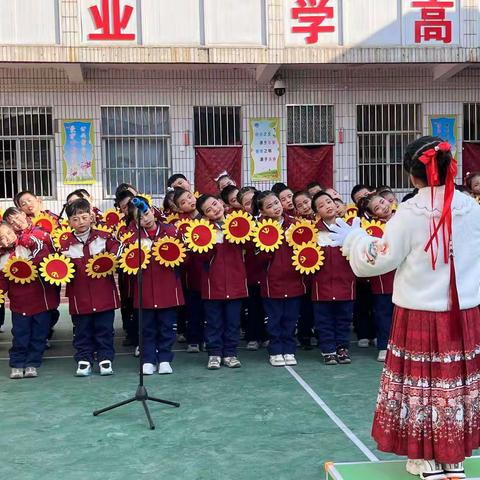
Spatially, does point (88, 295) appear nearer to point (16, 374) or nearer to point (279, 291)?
point (16, 374)

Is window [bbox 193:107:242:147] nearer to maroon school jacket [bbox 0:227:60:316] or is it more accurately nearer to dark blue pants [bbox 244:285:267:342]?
dark blue pants [bbox 244:285:267:342]

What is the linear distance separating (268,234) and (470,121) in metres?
7.46

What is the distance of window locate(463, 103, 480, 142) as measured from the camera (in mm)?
11375

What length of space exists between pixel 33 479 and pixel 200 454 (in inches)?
32.6

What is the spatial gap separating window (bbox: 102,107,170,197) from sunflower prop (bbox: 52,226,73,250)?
5.65 m

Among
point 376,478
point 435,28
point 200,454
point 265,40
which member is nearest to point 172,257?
point 200,454

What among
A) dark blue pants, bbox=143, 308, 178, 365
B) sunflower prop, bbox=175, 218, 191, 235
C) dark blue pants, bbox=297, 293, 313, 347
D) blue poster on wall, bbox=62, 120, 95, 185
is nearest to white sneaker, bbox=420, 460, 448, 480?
dark blue pants, bbox=143, 308, 178, 365

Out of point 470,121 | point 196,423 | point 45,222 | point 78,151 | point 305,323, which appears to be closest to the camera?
point 196,423

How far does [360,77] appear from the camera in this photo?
36.4 ft

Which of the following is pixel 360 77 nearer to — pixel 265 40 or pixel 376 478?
pixel 265 40

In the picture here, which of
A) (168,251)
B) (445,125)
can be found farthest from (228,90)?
(168,251)

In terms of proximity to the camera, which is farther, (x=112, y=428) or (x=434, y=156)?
(x=112, y=428)

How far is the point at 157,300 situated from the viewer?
5.07 m

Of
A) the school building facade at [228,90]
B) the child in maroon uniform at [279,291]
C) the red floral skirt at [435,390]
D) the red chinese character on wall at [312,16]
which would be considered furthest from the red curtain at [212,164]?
the red floral skirt at [435,390]
